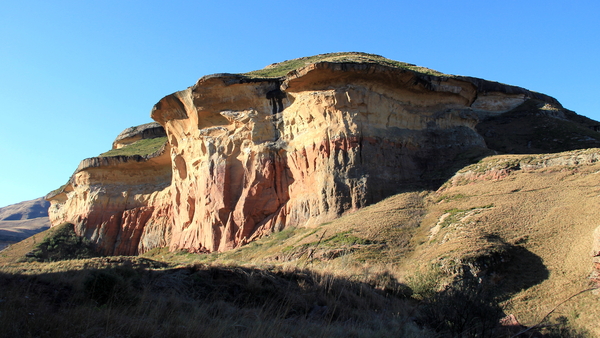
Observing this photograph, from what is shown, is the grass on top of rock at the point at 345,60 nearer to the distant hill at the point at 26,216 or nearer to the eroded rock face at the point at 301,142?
the eroded rock face at the point at 301,142

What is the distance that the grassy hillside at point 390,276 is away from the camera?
7.26 meters

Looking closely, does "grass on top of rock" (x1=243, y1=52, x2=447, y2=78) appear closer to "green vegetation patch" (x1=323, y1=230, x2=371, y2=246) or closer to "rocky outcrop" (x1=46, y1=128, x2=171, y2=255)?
"rocky outcrop" (x1=46, y1=128, x2=171, y2=255)

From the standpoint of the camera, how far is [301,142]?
25938mm

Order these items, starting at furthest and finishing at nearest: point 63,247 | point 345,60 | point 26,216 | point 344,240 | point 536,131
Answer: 1. point 26,216
2. point 536,131
3. point 63,247
4. point 345,60
5. point 344,240

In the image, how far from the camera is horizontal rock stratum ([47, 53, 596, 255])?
24047 millimetres

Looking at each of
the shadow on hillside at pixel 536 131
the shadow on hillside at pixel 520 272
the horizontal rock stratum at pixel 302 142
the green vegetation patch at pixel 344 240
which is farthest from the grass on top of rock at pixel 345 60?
the shadow on hillside at pixel 520 272

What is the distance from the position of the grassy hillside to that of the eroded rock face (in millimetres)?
2230

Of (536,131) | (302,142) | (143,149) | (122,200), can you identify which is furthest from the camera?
(143,149)

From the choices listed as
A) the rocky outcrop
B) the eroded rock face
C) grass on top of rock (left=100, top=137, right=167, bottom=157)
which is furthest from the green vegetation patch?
grass on top of rock (left=100, top=137, right=167, bottom=157)

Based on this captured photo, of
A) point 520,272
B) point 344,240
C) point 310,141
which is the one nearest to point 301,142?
point 310,141

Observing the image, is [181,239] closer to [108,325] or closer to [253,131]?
[253,131]

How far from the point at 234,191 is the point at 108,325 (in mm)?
21857

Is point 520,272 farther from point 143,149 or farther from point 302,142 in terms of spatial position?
point 143,149

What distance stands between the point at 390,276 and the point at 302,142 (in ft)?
43.2
